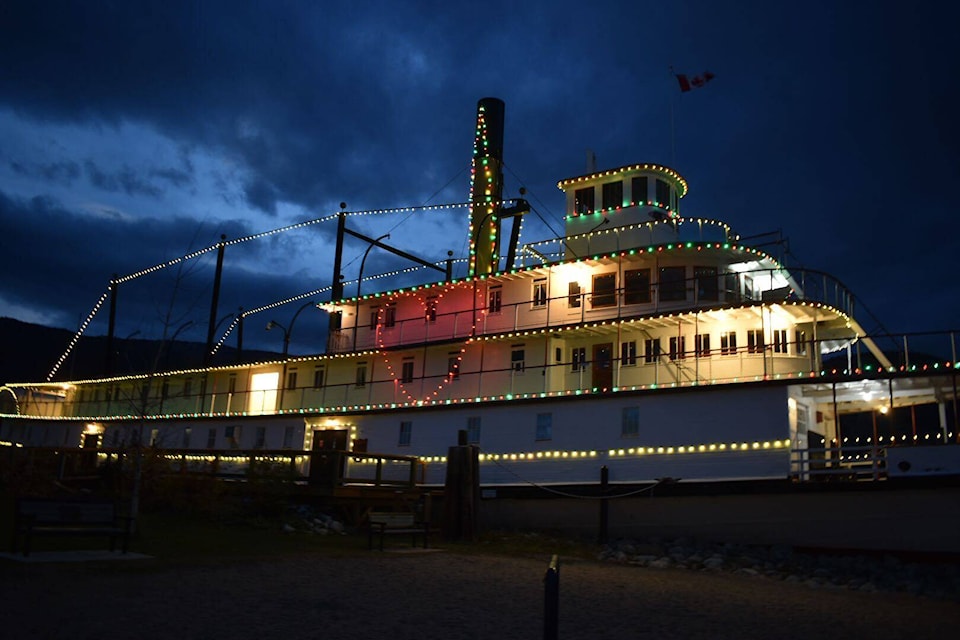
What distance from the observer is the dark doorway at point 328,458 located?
1909 centimetres

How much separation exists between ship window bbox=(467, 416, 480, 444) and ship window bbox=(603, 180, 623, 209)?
315 inches

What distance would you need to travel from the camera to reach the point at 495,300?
25047mm

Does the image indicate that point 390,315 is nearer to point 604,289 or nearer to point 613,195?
point 604,289

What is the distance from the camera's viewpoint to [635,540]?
18547 mm

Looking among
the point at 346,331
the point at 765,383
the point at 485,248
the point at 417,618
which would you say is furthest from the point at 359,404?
the point at 417,618

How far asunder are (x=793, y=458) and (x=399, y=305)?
1420cm

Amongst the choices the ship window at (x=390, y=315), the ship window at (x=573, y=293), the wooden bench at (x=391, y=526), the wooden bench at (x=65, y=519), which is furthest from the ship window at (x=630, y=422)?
the wooden bench at (x=65, y=519)

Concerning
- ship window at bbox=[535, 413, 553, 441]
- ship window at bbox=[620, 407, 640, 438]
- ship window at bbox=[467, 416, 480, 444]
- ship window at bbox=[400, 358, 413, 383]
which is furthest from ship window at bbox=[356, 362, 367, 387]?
ship window at bbox=[620, 407, 640, 438]

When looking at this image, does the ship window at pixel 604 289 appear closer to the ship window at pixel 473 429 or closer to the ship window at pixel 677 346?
the ship window at pixel 677 346

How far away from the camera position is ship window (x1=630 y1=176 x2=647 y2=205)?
24.6m

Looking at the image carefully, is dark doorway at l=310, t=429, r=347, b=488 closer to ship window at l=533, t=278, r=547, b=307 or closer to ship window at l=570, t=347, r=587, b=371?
ship window at l=570, t=347, r=587, b=371

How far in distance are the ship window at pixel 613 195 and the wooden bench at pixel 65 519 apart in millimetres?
17333

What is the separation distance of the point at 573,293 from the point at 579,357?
199 cm

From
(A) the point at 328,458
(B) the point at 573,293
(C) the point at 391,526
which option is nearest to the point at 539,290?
(B) the point at 573,293
